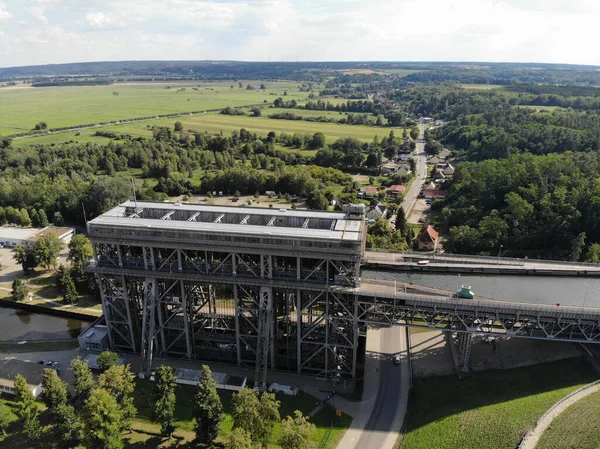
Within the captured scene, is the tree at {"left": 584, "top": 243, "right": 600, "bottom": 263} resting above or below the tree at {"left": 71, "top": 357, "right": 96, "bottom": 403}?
above

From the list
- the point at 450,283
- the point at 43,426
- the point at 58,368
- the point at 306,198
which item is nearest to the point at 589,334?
the point at 450,283

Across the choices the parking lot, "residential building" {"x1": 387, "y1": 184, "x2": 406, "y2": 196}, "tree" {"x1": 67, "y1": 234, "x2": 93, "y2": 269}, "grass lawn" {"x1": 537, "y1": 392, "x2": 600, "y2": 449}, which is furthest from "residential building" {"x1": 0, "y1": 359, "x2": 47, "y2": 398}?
"residential building" {"x1": 387, "y1": 184, "x2": 406, "y2": 196}

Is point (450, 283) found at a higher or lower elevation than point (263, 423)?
higher

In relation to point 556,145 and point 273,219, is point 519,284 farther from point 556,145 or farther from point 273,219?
point 556,145

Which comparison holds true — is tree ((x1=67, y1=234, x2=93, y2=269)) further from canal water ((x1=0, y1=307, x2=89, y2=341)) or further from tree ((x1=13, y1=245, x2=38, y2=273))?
canal water ((x1=0, y1=307, x2=89, y2=341))

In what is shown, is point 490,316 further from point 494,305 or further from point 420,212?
point 420,212

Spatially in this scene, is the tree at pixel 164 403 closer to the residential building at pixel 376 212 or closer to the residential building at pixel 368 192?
the residential building at pixel 376 212
